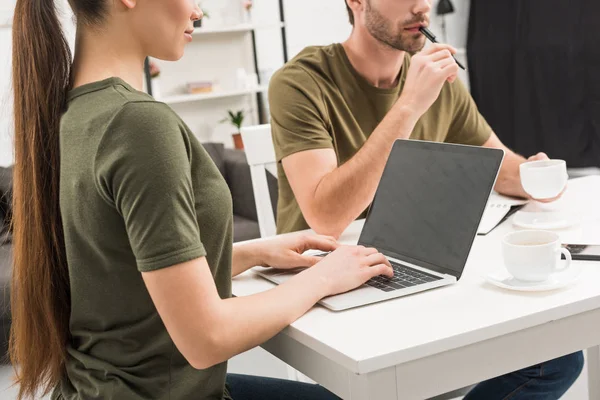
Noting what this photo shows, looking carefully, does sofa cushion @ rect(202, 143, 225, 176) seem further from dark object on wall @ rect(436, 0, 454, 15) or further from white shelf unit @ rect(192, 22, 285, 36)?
dark object on wall @ rect(436, 0, 454, 15)

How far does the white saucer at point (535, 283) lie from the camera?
103cm

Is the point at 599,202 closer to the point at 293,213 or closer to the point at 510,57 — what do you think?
the point at 293,213

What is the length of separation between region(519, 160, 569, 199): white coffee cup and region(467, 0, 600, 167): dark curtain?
342 cm

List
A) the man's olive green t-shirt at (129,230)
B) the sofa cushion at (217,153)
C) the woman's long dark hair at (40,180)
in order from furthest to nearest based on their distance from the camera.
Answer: the sofa cushion at (217,153) < the woman's long dark hair at (40,180) < the man's olive green t-shirt at (129,230)

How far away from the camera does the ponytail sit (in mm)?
985

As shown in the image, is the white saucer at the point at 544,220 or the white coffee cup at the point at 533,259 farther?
the white saucer at the point at 544,220

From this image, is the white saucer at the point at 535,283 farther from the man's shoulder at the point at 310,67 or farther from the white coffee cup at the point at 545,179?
the man's shoulder at the point at 310,67

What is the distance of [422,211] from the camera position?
123cm

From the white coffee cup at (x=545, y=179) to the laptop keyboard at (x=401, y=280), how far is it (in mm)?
446

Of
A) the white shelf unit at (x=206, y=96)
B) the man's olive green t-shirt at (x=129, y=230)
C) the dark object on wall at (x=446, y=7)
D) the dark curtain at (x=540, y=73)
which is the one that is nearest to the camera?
the man's olive green t-shirt at (x=129, y=230)

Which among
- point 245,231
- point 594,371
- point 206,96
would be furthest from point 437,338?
point 206,96

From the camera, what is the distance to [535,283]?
1.05 m

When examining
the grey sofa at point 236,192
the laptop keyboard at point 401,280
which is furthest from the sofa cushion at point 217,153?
the laptop keyboard at point 401,280

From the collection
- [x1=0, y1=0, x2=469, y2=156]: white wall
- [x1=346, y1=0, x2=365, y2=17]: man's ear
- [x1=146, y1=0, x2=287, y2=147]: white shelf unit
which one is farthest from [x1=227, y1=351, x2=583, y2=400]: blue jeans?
[x1=0, y1=0, x2=469, y2=156]: white wall
